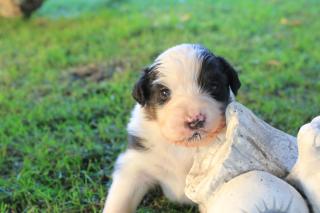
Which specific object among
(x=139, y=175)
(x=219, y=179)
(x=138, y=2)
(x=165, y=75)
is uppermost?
(x=165, y=75)

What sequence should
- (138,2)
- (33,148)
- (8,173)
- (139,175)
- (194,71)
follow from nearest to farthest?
(194,71) < (139,175) < (8,173) < (33,148) < (138,2)

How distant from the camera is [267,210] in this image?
260 cm

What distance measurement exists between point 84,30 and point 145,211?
5.26 metres

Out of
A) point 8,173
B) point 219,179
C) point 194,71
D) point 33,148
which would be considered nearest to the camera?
point 219,179

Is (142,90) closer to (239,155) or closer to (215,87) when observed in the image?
(215,87)

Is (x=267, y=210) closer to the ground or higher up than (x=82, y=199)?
higher up

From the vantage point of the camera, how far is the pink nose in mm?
3055

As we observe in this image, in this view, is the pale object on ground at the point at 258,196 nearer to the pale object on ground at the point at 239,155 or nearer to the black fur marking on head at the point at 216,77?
the pale object on ground at the point at 239,155

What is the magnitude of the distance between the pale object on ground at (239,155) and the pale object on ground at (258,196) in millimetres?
88

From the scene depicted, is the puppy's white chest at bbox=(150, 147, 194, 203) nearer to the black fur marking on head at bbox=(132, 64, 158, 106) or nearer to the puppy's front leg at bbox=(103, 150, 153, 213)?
the puppy's front leg at bbox=(103, 150, 153, 213)

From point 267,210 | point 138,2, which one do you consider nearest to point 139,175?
point 267,210

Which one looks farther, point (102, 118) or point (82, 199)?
point (102, 118)

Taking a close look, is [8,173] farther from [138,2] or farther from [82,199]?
[138,2]

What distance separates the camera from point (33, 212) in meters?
3.64
